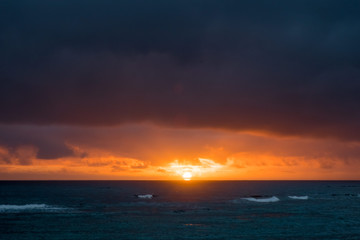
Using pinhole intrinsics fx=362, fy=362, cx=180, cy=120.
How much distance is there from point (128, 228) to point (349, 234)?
3010 centimetres

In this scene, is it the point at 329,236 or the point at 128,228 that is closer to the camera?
the point at 329,236

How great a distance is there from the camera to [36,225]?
54.6 metres

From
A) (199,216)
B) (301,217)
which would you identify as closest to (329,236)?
(301,217)

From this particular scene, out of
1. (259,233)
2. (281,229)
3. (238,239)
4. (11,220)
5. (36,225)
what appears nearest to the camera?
(238,239)

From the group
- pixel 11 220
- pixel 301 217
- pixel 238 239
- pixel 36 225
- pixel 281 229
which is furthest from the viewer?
pixel 301 217

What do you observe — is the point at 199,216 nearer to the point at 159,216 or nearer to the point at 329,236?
the point at 159,216

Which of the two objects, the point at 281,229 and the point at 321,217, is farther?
the point at 321,217

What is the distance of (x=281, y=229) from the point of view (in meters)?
51.2

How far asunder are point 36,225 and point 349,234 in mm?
44644

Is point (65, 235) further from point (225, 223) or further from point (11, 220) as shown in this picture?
point (225, 223)

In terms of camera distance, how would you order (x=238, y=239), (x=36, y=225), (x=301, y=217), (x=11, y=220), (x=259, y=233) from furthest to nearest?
(x=301, y=217)
(x=11, y=220)
(x=36, y=225)
(x=259, y=233)
(x=238, y=239)

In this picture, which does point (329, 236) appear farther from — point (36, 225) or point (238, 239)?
point (36, 225)

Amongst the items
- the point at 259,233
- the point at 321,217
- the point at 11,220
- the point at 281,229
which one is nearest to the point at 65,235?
the point at 11,220

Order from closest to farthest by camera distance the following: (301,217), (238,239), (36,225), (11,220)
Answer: (238,239)
(36,225)
(11,220)
(301,217)
